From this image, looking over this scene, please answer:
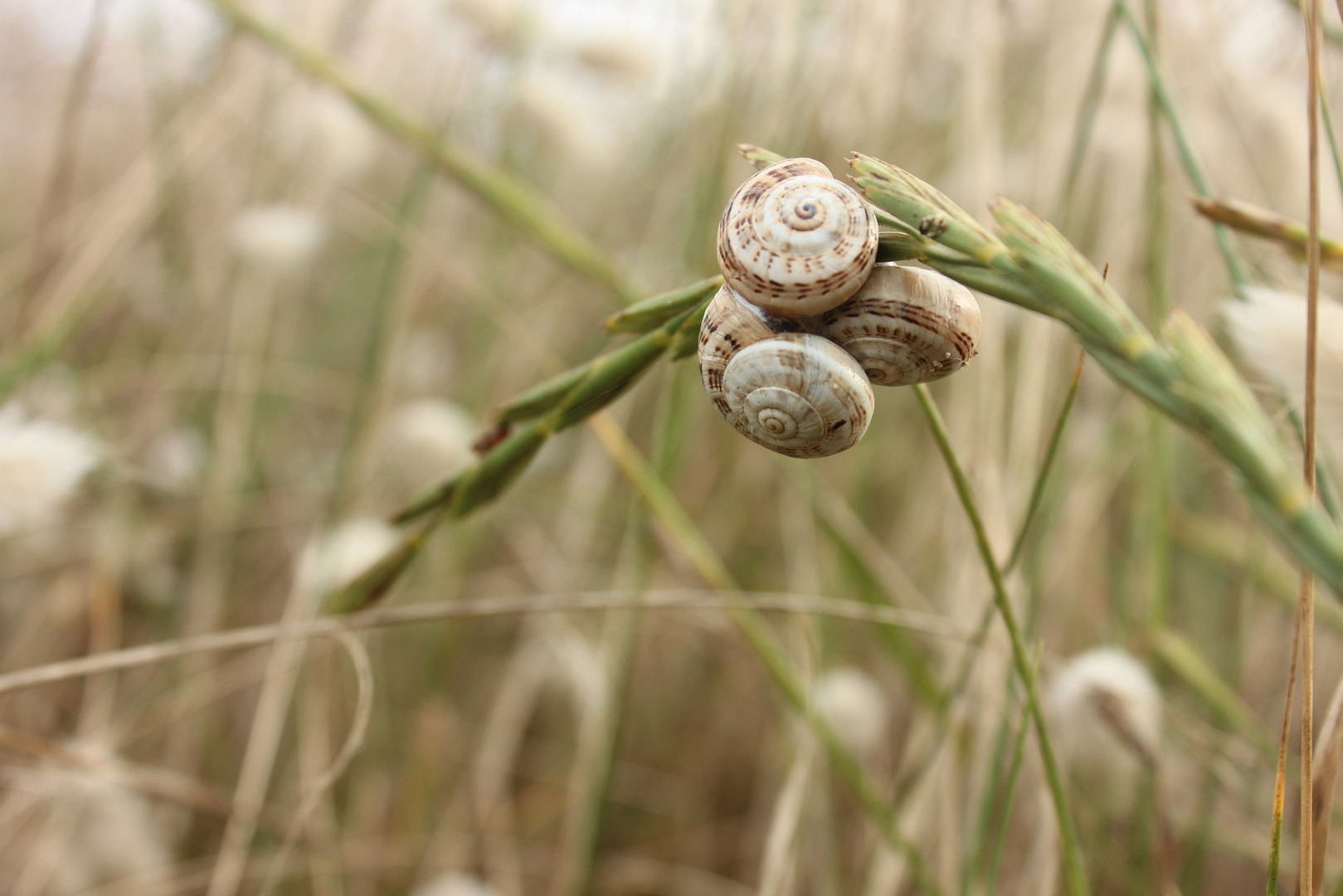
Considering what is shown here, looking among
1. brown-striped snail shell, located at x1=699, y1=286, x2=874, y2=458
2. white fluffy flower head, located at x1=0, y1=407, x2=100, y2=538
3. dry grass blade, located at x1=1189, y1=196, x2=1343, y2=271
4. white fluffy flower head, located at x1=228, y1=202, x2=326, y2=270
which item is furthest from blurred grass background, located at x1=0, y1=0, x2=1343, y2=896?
brown-striped snail shell, located at x1=699, y1=286, x2=874, y2=458

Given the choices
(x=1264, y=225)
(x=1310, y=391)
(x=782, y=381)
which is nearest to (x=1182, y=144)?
(x=1264, y=225)

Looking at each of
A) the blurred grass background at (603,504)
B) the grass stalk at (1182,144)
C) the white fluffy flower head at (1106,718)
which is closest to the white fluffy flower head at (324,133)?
the blurred grass background at (603,504)

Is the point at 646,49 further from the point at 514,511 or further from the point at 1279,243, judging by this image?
the point at 1279,243

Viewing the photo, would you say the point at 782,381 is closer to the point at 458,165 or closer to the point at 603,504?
the point at 458,165

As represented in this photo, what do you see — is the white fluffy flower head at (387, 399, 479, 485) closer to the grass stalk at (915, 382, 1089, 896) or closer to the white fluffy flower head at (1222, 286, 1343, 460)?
the grass stalk at (915, 382, 1089, 896)

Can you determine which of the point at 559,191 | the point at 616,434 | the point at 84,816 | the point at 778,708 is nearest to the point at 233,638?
the point at 616,434

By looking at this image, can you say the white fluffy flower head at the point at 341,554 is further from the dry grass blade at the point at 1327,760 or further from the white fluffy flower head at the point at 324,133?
the dry grass blade at the point at 1327,760
